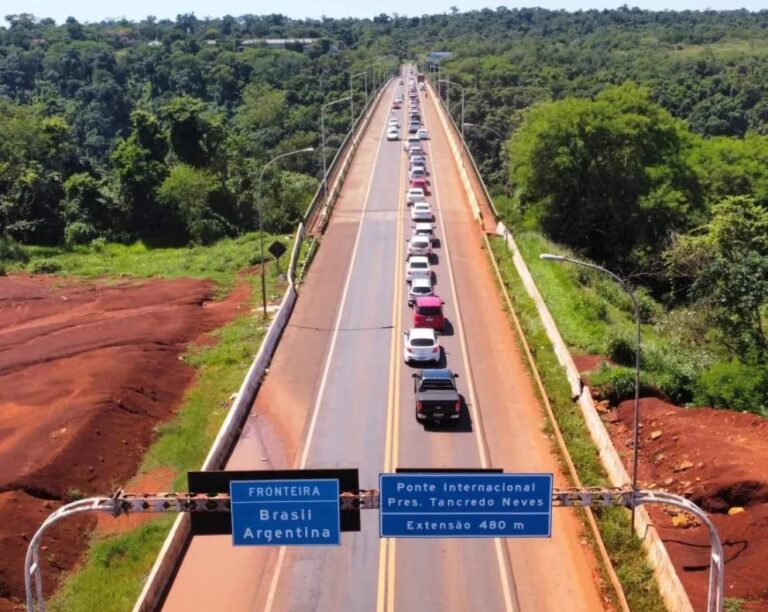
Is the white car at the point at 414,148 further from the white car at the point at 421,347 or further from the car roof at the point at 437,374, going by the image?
the car roof at the point at 437,374

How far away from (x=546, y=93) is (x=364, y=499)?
407 feet

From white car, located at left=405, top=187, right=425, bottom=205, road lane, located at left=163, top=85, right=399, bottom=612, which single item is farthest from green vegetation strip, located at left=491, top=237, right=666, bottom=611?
white car, located at left=405, top=187, right=425, bottom=205

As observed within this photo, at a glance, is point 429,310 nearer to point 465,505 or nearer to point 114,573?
point 114,573

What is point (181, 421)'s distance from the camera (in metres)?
32.4

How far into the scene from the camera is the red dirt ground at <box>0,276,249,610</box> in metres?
25.6

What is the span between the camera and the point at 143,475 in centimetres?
2884

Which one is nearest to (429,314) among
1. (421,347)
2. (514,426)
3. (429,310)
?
(429,310)

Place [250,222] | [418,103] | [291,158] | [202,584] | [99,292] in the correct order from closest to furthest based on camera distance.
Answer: [202,584] → [99,292] → [250,222] → [291,158] → [418,103]

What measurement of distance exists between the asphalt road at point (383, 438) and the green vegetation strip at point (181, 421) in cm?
142

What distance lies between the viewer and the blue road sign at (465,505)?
55.7 feet

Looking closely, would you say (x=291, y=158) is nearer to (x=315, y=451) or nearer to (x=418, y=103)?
(x=418, y=103)

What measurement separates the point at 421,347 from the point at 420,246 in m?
16.9

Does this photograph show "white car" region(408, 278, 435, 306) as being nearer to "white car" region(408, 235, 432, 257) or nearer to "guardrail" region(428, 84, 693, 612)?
"guardrail" region(428, 84, 693, 612)

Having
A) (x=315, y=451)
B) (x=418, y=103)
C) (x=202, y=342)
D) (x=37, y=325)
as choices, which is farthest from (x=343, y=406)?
(x=418, y=103)
